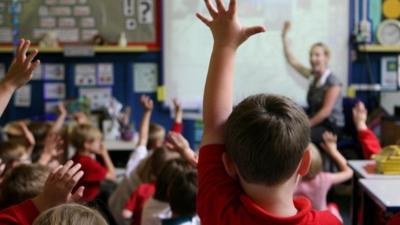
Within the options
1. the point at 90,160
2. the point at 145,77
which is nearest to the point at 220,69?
the point at 90,160

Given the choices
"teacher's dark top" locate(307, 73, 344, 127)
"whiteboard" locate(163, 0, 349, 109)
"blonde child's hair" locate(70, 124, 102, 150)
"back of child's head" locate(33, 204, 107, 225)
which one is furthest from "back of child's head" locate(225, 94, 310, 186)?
"whiteboard" locate(163, 0, 349, 109)

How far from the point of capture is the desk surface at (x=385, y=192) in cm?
148

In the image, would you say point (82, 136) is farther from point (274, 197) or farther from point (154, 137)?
point (274, 197)

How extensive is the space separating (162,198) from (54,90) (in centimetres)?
332

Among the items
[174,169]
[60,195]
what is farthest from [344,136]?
[60,195]

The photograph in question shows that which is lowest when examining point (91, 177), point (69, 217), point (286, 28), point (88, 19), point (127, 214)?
point (127, 214)

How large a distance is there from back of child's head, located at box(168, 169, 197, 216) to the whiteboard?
10.0ft

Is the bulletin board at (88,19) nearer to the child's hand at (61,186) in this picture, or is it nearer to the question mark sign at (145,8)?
the question mark sign at (145,8)

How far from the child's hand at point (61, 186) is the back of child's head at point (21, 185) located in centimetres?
43

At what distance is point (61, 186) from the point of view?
127cm

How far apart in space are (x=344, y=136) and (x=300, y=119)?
3.96 m

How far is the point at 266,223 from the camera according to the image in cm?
104

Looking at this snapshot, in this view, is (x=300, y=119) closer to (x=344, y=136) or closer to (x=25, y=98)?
(x=344, y=136)

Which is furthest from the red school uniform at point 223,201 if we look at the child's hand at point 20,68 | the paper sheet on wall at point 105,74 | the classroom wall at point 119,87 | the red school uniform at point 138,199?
the paper sheet on wall at point 105,74
